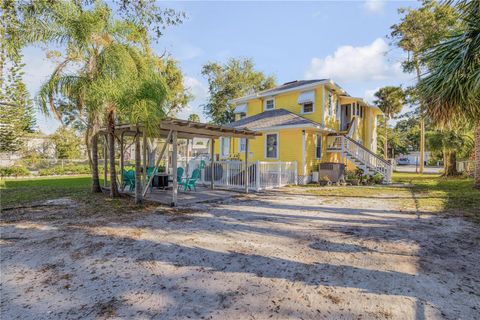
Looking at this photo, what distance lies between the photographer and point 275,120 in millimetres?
16766

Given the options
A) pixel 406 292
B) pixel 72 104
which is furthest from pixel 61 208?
pixel 406 292

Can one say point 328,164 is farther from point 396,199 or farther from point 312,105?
point 396,199

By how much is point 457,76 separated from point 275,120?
423 inches

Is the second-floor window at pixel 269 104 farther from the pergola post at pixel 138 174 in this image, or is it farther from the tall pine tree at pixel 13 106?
the tall pine tree at pixel 13 106

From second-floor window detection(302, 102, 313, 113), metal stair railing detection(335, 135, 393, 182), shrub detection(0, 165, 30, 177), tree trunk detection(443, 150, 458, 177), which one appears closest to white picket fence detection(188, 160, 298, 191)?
metal stair railing detection(335, 135, 393, 182)

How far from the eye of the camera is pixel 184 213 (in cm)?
786

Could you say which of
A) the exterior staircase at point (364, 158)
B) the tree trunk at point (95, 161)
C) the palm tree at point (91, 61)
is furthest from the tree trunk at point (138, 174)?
the exterior staircase at point (364, 158)

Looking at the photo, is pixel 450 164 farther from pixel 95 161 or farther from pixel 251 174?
pixel 95 161

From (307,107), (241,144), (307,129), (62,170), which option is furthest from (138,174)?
(62,170)

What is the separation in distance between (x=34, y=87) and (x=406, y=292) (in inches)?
446

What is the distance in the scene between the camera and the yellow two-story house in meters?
15.7

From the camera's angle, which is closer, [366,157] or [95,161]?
[95,161]

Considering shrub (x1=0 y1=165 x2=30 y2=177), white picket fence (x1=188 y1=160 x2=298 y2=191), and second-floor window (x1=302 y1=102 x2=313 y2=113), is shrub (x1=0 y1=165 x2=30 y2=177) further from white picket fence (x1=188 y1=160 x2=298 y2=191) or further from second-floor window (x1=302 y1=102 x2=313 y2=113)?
second-floor window (x1=302 y1=102 x2=313 y2=113)

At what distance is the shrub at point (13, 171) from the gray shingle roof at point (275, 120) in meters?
17.8
